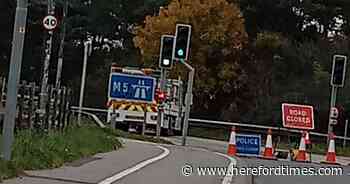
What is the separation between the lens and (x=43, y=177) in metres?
13.8

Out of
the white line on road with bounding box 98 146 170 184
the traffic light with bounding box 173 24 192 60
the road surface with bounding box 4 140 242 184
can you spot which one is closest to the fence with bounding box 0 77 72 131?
the road surface with bounding box 4 140 242 184

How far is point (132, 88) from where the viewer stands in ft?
97.6

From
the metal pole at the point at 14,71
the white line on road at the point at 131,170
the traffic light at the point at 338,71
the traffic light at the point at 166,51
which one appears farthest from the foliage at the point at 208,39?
the metal pole at the point at 14,71

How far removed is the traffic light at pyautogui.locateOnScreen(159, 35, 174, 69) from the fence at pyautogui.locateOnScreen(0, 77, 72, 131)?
854 cm

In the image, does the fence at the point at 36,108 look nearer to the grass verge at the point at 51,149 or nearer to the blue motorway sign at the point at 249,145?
the grass verge at the point at 51,149

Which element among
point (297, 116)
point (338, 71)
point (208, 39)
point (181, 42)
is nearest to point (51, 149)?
point (297, 116)

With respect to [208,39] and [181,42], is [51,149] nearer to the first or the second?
[181,42]

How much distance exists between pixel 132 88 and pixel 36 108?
10660mm

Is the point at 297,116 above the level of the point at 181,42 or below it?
below

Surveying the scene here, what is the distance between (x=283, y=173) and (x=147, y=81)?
1197 centimetres

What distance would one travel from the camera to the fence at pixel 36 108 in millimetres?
18359

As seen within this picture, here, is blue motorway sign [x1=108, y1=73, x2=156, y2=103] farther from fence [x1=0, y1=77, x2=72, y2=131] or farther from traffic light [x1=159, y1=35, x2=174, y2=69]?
fence [x1=0, y1=77, x2=72, y2=131]

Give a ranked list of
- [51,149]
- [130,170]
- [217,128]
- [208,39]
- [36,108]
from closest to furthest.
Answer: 1. [130,170]
2. [51,149]
3. [36,108]
4. [217,128]
5. [208,39]

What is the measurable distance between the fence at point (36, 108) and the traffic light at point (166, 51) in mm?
8544
